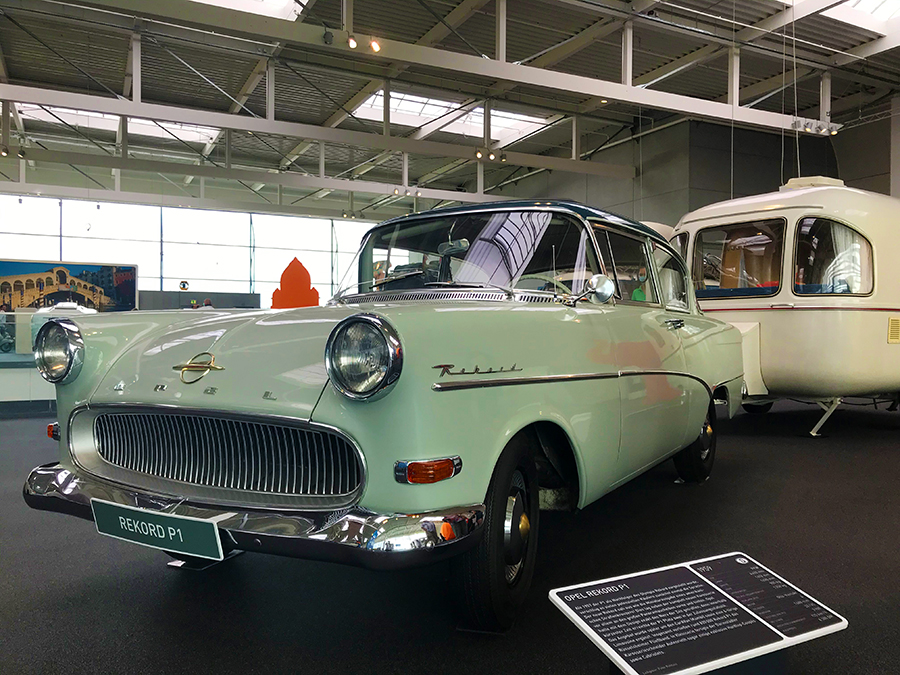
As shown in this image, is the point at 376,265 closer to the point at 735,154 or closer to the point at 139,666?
the point at 139,666

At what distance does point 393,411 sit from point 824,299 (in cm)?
531

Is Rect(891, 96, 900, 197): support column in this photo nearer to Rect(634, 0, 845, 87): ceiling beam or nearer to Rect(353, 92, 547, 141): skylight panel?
Rect(634, 0, 845, 87): ceiling beam

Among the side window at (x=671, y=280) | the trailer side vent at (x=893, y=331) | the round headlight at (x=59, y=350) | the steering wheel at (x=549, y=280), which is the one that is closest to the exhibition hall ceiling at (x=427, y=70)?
the trailer side vent at (x=893, y=331)

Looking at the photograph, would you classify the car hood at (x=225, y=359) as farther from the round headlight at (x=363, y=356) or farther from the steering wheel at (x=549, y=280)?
the steering wheel at (x=549, y=280)

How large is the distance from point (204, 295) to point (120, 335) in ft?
36.5

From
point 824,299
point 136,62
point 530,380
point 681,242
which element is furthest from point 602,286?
point 136,62

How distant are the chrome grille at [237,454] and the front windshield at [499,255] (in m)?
1.04

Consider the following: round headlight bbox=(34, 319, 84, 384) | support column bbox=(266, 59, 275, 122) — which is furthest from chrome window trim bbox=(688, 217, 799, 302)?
support column bbox=(266, 59, 275, 122)

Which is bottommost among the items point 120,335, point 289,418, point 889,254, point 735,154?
point 289,418

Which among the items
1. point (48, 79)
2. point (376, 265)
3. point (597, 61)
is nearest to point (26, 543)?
point (376, 265)

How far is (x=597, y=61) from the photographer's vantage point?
424 inches

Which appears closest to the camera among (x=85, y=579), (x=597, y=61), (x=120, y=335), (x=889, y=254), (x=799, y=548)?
(x=120, y=335)

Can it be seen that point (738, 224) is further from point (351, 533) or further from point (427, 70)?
point (427, 70)

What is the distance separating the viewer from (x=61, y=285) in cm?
900
